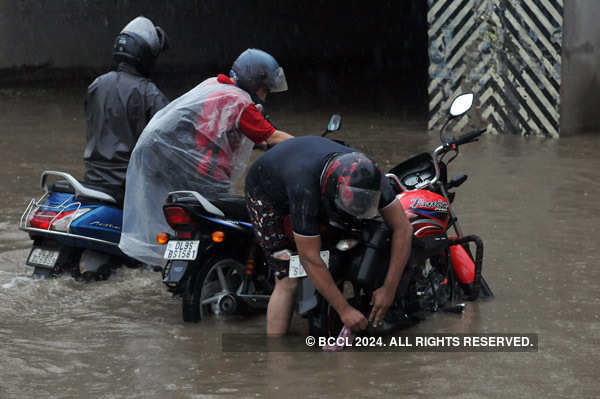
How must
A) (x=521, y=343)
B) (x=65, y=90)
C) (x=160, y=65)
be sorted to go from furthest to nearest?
(x=160, y=65) < (x=65, y=90) < (x=521, y=343)

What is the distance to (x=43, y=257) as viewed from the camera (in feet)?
21.6

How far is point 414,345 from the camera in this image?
5164 millimetres

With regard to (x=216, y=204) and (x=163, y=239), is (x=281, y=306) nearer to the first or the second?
(x=216, y=204)

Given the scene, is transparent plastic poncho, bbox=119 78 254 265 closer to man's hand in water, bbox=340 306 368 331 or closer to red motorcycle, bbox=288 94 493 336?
red motorcycle, bbox=288 94 493 336

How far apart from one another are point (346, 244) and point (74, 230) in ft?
6.94

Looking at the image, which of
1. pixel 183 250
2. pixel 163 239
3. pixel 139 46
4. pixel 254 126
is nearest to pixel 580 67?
pixel 139 46

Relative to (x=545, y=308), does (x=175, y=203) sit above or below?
above

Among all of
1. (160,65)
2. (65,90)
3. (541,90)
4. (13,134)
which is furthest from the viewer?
(160,65)

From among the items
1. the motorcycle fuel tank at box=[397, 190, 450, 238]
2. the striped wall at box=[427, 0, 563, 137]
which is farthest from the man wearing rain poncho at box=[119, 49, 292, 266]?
the striped wall at box=[427, 0, 563, 137]

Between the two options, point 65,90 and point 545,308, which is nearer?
point 545,308

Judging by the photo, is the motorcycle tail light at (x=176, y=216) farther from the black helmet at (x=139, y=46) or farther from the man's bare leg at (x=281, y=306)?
the black helmet at (x=139, y=46)

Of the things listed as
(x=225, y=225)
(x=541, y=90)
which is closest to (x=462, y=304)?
(x=225, y=225)

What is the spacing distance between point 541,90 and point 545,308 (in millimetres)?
7518

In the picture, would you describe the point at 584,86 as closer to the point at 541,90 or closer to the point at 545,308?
the point at 541,90
